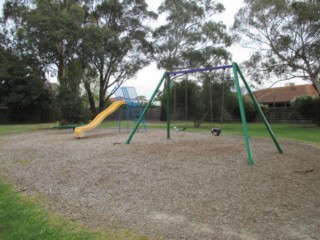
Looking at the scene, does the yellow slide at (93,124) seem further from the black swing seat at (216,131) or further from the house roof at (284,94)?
the house roof at (284,94)

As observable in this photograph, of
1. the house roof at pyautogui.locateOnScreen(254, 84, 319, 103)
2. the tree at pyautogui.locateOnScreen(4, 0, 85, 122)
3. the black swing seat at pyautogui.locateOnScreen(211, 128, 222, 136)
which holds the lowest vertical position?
the black swing seat at pyautogui.locateOnScreen(211, 128, 222, 136)

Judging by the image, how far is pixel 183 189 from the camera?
4.98 m

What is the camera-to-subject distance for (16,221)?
3574mm

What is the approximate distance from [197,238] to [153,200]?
4.59 ft

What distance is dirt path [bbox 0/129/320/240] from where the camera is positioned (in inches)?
142

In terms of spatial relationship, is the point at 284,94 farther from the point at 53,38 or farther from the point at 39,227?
the point at 39,227

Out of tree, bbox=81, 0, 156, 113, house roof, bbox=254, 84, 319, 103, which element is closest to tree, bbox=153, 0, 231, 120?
tree, bbox=81, 0, 156, 113

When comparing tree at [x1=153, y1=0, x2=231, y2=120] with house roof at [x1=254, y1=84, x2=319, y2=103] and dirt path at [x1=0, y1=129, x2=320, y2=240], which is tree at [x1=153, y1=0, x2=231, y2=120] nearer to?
house roof at [x1=254, y1=84, x2=319, y2=103]

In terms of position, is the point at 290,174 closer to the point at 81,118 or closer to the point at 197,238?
the point at 197,238

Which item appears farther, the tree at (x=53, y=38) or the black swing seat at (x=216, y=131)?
the tree at (x=53, y=38)

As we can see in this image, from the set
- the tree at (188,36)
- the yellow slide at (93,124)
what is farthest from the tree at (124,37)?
the yellow slide at (93,124)

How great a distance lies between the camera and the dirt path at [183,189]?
3617 millimetres

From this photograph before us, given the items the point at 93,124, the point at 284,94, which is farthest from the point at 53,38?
the point at 284,94

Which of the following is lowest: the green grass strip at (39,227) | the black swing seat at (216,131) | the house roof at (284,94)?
the green grass strip at (39,227)
